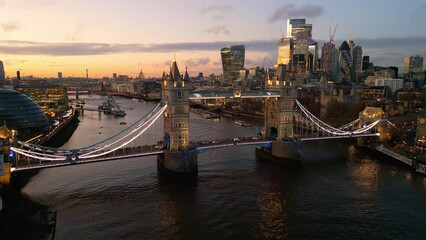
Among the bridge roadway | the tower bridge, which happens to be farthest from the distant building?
the bridge roadway

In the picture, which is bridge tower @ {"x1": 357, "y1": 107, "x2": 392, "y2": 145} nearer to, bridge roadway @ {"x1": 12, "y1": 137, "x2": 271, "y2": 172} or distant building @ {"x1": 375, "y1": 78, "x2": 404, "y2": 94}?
bridge roadway @ {"x1": 12, "y1": 137, "x2": 271, "y2": 172}

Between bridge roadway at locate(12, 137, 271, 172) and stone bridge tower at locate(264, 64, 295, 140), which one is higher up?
stone bridge tower at locate(264, 64, 295, 140)

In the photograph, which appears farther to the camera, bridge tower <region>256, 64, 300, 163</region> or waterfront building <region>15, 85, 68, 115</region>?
waterfront building <region>15, 85, 68, 115</region>

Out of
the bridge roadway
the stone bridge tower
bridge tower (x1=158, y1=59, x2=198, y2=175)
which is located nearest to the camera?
the bridge roadway

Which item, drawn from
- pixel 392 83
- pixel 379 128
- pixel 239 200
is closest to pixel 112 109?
pixel 379 128

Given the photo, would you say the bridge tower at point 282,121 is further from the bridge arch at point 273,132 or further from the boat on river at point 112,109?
the boat on river at point 112,109

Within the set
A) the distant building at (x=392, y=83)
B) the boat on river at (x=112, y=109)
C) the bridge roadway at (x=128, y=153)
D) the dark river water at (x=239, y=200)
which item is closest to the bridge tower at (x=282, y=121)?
the bridge roadway at (x=128, y=153)

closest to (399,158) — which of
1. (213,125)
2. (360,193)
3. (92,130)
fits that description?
(360,193)
